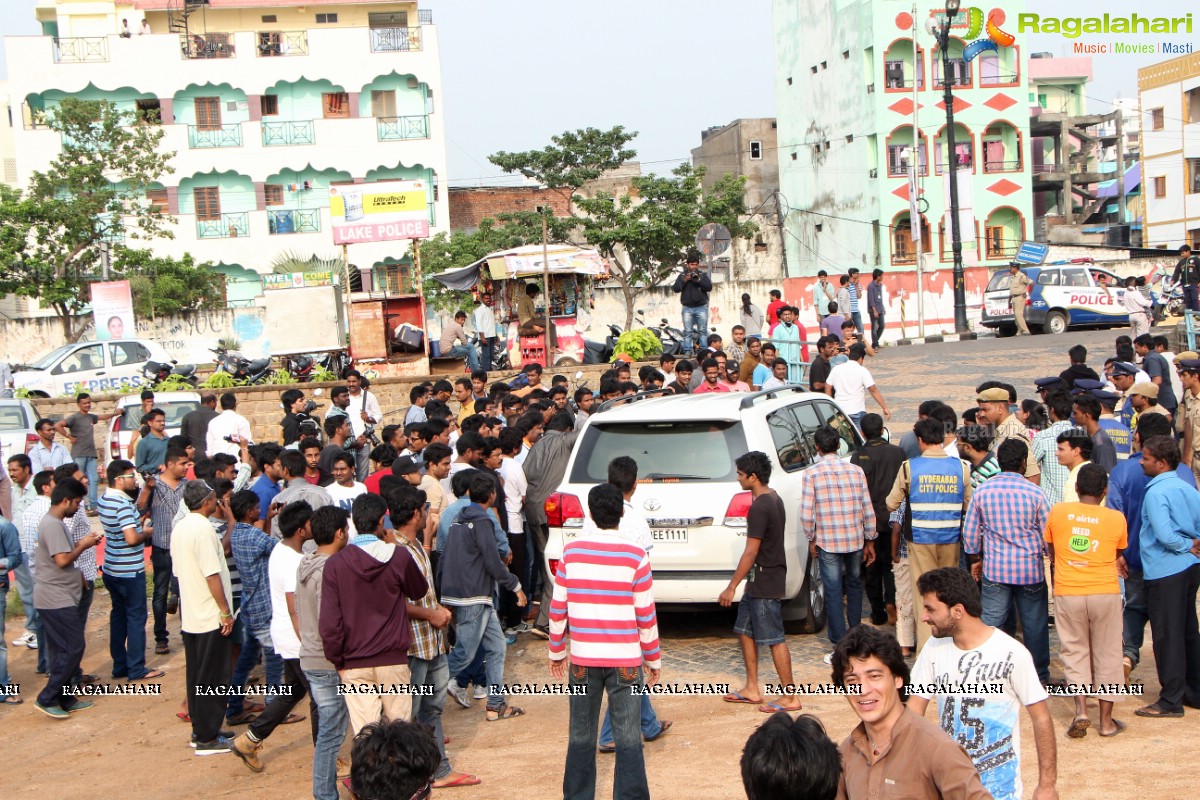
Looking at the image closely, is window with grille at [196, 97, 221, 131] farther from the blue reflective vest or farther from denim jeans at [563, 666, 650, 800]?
denim jeans at [563, 666, 650, 800]

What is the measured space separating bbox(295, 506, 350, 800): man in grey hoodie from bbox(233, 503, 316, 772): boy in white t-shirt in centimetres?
26

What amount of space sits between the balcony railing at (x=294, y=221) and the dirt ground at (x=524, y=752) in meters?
35.2

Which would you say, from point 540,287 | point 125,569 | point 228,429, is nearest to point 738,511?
point 125,569

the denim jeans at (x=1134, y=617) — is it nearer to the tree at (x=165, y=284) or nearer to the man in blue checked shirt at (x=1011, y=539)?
the man in blue checked shirt at (x=1011, y=539)

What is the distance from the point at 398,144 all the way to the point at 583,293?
74.9 feet

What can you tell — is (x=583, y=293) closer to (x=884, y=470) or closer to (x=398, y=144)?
(x=884, y=470)

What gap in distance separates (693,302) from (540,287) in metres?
3.00

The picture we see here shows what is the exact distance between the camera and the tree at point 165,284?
33375 mm

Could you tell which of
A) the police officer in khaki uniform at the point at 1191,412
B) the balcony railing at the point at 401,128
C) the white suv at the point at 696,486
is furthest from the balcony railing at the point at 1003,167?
the white suv at the point at 696,486

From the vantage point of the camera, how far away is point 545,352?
69.9ft

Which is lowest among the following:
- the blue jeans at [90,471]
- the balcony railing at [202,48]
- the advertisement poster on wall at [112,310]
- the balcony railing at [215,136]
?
the blue jeans at [90,471]

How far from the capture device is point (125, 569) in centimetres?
857

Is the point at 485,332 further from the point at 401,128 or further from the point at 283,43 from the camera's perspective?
the point at 283,43

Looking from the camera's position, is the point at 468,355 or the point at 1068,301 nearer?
the point at 468,355
